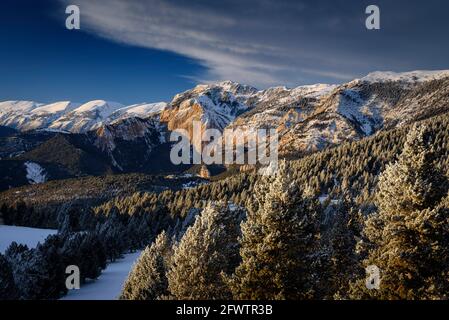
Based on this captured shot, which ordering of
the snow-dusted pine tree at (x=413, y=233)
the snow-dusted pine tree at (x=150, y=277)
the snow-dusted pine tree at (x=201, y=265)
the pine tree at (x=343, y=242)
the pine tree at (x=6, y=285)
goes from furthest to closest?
the pine tree at (x=6, y=285) < the snow-dusted pine tree at (x=150, y=277) < the pine tree at (x=343, y=242) < the snow-dusted pine tree at (x=201, y=265) < the snow-dusted pine tree at (x=413, y=233)

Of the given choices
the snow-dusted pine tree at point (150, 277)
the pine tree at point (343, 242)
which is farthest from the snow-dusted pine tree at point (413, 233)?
the snow-dusted pine tree at point (150, 277)

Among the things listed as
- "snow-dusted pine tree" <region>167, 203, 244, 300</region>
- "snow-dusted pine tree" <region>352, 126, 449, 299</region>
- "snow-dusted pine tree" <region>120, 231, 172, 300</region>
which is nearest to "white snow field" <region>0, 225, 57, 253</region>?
"snow-dusted pine tree" <region>120, 231, 172, 300</region>

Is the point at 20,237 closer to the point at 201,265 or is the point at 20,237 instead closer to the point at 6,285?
the point at 6,285

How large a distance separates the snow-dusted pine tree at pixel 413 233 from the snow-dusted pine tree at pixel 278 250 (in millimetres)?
3114

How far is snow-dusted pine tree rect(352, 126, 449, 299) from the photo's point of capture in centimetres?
1875

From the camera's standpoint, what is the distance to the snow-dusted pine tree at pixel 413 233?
1875 centimetres

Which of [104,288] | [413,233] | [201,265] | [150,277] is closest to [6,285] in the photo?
[150,277]

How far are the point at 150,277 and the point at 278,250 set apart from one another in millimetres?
16730

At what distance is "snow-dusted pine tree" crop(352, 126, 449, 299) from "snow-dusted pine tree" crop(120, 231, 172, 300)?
62.1ft

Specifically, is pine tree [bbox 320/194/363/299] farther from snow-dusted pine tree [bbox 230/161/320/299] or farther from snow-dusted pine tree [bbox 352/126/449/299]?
snow-dusted pine tree [bbox 352/126/449/299]

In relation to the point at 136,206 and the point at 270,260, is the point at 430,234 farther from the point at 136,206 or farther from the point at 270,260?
the point at 136,206

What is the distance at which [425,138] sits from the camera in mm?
20734

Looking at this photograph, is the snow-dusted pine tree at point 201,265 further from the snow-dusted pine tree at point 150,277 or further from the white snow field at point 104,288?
the white snow field at point 104,288

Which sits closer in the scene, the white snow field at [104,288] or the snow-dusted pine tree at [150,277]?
the snow-dusted pine tree at [150,277]
